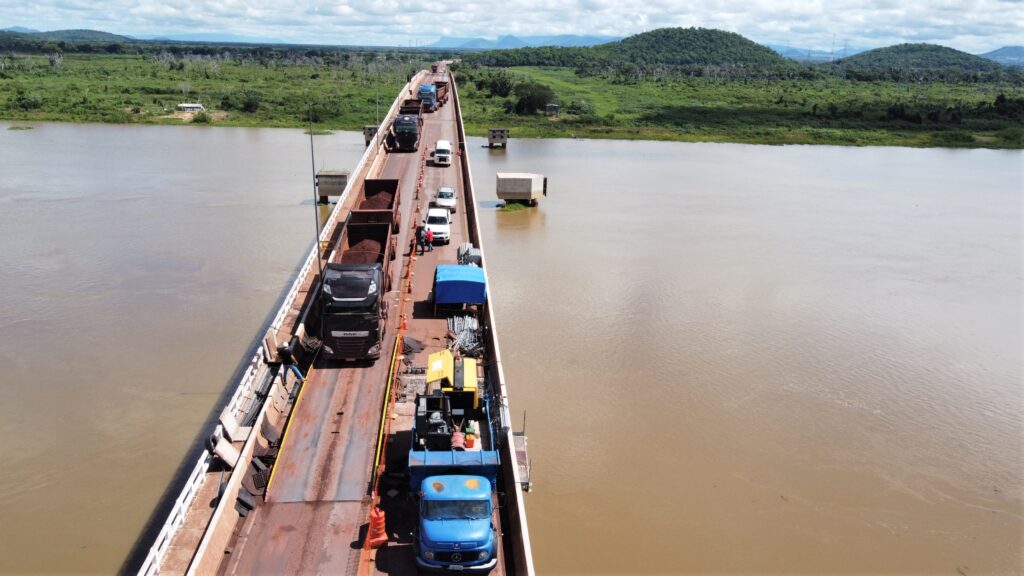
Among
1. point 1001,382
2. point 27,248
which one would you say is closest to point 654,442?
point 1001,382

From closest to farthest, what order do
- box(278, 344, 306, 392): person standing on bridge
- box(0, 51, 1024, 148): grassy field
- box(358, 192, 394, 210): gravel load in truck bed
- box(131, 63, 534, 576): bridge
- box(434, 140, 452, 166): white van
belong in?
box(131, 63, 534, 576): bridge, box(278, 344, 306, 392): person standing on bridge, box(358, 192, 394, 210): gravel load in truck bed, box(434, 140, 452, 166): white van, box(0, 51, 1024, 148): grassy field

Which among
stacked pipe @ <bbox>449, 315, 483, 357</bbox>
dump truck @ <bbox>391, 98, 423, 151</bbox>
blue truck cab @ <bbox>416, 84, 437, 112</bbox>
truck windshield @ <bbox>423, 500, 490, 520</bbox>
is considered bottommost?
truck windshield @ <bbox>423, 500, 490, 520</bbox>

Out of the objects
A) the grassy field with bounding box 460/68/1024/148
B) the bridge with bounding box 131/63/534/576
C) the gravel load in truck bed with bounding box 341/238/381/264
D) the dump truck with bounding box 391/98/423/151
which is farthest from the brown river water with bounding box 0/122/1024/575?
the grassy field with bounding box 460/68/1024/148

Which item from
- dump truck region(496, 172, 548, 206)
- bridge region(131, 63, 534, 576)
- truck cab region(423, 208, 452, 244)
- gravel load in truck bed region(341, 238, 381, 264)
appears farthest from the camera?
dump truck region(496, 172, 548, 206)

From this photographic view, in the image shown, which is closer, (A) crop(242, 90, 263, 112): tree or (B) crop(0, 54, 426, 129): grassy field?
(B) crop(0, 54, 426, 129): grassy field

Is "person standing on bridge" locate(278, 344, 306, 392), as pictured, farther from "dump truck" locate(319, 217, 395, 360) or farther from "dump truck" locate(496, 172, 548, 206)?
"dump truck" locate(496, 172, 548, 206)

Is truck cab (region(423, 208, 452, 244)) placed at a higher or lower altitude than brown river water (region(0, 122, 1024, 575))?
higher

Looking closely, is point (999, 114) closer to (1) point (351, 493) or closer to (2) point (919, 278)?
(2) point (919, 278)

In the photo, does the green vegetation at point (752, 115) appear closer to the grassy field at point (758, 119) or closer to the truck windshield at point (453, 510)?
the grassy field at point (758, 119)
